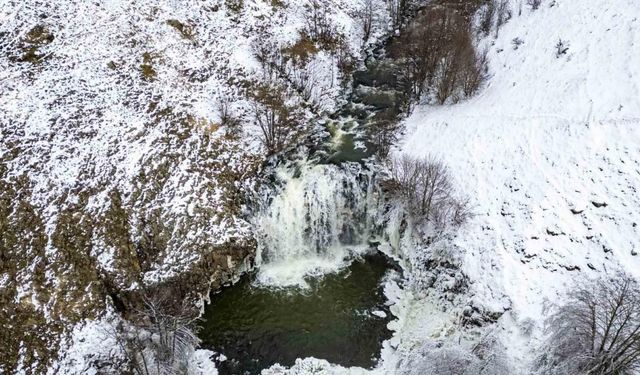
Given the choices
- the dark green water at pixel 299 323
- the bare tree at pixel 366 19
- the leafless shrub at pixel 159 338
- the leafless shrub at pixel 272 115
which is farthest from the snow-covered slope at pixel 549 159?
the leafless shrub at pixel 159 338

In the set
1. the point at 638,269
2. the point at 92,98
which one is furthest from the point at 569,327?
the point at 92,98

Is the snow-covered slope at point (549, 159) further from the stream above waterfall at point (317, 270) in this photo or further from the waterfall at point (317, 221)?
the waterfall at point (317, 221)

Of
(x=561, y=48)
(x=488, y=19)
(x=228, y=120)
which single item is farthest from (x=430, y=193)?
(x=488, y=19)

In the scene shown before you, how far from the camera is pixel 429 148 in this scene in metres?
26.7

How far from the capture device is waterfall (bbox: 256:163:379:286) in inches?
942

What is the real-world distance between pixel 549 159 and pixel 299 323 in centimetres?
1324

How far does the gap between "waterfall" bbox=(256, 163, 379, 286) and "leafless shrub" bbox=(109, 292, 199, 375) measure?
5116 mm

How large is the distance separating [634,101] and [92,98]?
26.3m

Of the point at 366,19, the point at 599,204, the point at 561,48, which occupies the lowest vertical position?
the point at 599,204

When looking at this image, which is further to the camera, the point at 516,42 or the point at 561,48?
the point at 516,42

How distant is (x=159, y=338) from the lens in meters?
18.4

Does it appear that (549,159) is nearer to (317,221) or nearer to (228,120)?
(317,221)

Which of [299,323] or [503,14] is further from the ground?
[503,14]

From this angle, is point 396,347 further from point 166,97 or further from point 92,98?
point 92,98
